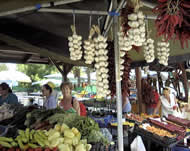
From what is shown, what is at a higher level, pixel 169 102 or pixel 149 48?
pixel 149 48

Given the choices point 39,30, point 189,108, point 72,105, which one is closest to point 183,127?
point 189,108

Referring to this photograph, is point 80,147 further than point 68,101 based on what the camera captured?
No

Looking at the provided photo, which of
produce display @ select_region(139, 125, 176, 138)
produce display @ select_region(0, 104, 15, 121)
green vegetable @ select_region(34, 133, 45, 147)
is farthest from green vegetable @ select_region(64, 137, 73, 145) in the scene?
produce display @ select_region(139, 125, 176, 138)

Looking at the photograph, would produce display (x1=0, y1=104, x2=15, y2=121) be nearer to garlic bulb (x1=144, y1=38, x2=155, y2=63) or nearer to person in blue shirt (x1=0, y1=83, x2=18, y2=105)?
person in blue shirt (x1=0, y1=83, x2=18, y2=105)

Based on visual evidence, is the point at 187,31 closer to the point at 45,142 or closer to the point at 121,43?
the point at 121,43

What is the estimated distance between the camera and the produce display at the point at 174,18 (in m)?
0.91

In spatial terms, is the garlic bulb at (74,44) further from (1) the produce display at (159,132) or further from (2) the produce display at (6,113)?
(1) the produce display at (159,132)

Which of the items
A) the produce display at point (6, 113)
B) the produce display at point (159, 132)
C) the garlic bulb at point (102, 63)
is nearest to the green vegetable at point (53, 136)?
the garlic bulb at point (102, 63)

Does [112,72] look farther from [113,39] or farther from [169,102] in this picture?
[169,102]

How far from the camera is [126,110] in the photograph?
14.6ft

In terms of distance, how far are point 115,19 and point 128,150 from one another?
2920 mm

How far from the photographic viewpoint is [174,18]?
904mm

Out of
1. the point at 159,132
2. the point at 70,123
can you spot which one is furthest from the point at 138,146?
the point at 70,123

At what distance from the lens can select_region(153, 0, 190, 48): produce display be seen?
911 mm
